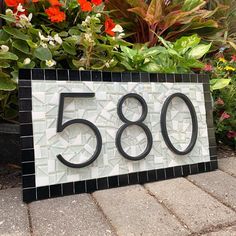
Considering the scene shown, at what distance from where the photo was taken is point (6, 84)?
1.26m

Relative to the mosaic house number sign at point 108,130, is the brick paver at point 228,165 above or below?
below

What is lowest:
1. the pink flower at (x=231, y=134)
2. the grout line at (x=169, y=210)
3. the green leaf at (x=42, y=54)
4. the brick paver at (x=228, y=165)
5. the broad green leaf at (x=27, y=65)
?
the grout line at (x=169, y=210)

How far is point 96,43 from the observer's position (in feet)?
4.63

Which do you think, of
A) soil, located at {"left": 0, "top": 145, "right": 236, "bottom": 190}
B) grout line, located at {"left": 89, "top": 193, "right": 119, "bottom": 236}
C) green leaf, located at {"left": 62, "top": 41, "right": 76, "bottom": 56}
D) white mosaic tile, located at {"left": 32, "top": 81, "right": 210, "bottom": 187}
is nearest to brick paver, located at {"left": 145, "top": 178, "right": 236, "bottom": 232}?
white mosaic tile, located at {"left": 32, "top": 81, "right": 210, "bottom": 187}

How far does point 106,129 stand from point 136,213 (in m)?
0.38

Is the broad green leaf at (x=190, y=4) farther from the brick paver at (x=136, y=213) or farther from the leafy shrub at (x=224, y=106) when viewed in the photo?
the brick paver at (x=136, y=213)

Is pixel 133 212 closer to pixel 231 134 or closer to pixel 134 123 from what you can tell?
pixel 134 123

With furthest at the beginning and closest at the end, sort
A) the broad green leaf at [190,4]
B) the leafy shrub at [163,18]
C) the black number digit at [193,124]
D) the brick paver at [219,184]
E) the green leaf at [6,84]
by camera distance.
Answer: the broad green leaf at [190,4] < the leafy shrub at [163,18] < the black number digit at [193,124] < the green leaf at [6,84] < the brick paver at [219,184]

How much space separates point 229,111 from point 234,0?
1.31 metres

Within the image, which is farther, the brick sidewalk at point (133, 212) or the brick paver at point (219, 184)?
the brick paver at point (219, 184)

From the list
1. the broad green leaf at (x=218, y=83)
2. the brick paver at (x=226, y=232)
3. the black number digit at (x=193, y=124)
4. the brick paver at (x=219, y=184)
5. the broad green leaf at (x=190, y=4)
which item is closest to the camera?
the brick paver at (x=226, y=232)

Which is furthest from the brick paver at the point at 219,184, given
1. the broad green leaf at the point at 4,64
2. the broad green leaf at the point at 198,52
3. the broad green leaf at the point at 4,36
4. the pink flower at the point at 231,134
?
the broad green leaf at the point at 4,36

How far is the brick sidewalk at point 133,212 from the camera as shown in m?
0.92

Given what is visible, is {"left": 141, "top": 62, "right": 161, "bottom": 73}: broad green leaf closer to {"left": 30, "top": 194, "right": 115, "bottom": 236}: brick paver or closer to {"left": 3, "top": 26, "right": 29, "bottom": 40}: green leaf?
{"left": 3, "top": 26, "right": 29, "bottom": 40}: green leaf
